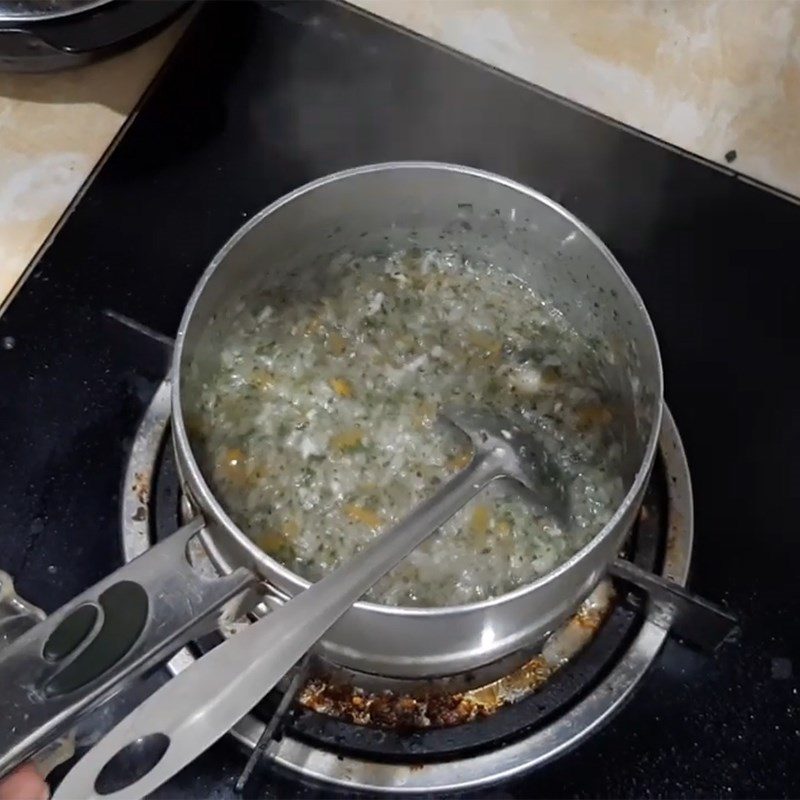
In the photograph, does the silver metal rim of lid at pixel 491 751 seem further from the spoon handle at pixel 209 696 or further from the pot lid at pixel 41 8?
the pot lid at pixel 41 8

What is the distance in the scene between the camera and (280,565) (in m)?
0.51

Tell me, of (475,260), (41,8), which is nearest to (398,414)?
(475,260)

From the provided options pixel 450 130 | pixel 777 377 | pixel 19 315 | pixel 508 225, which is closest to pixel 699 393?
pixel 777 377

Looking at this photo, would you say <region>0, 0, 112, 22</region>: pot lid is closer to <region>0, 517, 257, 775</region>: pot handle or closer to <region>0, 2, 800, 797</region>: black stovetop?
<region>0, 2, 800, 797</region>: black stovetop

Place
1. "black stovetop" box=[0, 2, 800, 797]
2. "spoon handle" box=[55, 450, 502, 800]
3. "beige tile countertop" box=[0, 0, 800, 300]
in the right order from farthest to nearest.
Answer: "beige tile countertop" box=[0, 0, 800, 300]
"black stovetop" box=[0, 2, 800, 797]
"spoon handle" box=[55, 450, 502, 800]

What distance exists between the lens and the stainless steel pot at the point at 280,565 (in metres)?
0.50

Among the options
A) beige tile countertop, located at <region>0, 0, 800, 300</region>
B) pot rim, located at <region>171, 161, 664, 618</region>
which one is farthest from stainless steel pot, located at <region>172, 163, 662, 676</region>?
beige tile countertop, located at <region>0, 0, 800, 300</region>

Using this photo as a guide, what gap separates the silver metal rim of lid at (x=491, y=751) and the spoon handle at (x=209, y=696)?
9 centimetres

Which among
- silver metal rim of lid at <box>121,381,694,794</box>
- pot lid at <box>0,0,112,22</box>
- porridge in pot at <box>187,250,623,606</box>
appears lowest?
silver metal rim of lid at <box>121,381,694,794</box>

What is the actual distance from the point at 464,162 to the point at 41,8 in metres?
0.31

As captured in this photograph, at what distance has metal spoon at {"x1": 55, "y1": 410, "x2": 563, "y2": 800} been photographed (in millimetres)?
477

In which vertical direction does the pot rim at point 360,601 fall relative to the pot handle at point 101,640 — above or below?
above

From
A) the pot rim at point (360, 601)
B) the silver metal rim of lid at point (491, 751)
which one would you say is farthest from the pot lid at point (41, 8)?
the silver metal rim of lid at point (491, 751)

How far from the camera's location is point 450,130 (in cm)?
78
